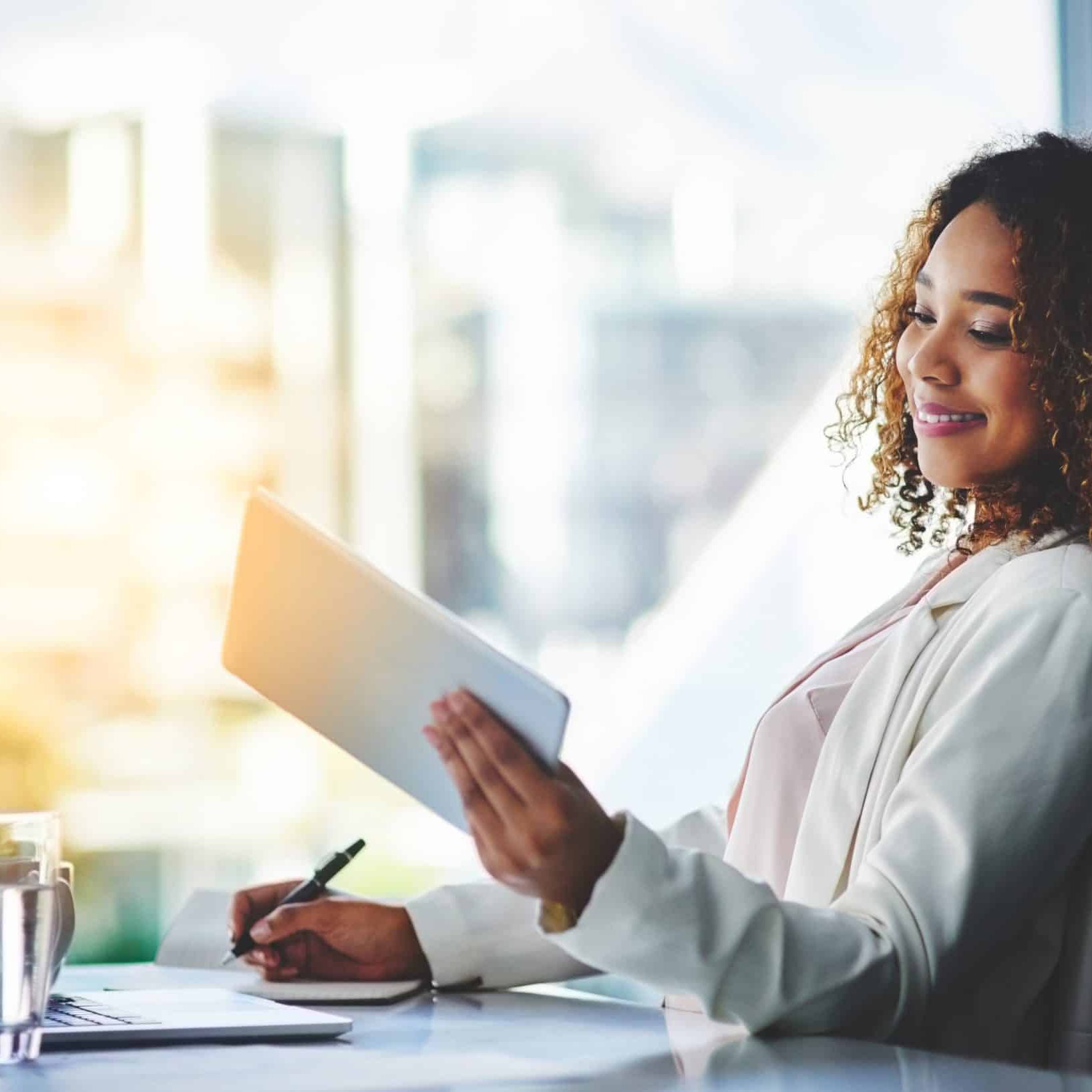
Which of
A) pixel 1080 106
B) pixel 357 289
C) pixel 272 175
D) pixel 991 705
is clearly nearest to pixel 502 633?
pixel 357 289

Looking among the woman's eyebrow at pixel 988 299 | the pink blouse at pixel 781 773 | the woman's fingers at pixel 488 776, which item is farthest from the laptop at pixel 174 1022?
the woman's eyebrow at pixel 988 299

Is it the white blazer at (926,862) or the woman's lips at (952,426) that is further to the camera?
the woman's lips at (952,426)

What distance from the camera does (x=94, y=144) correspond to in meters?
2.38

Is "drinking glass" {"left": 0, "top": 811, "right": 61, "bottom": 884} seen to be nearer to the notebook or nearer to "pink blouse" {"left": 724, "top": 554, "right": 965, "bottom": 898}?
the notebook

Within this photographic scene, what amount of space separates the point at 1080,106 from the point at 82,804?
185 centimetres

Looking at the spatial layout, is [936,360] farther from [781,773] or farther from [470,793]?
[470,793]

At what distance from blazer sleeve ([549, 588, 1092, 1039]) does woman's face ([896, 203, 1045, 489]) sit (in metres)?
0.21

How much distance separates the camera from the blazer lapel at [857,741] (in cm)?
120

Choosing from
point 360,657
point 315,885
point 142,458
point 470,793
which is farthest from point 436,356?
point 470,793

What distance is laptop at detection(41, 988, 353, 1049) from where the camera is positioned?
100cm

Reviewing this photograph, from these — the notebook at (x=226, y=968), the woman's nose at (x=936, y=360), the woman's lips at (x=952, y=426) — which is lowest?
the notebook at (x=226, y=968)

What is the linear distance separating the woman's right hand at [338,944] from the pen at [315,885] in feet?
0.04

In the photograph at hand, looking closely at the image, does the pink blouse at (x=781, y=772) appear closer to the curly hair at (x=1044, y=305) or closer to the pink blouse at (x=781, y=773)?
the pink blouse at (x=781, y=773)

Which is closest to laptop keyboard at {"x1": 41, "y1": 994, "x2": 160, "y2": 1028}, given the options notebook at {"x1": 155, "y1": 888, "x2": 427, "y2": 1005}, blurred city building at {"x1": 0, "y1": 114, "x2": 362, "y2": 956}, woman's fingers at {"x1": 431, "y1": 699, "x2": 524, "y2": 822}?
notebook at {"x1": 155, "y1": 888, "x2": 427, "y2": 1005}
